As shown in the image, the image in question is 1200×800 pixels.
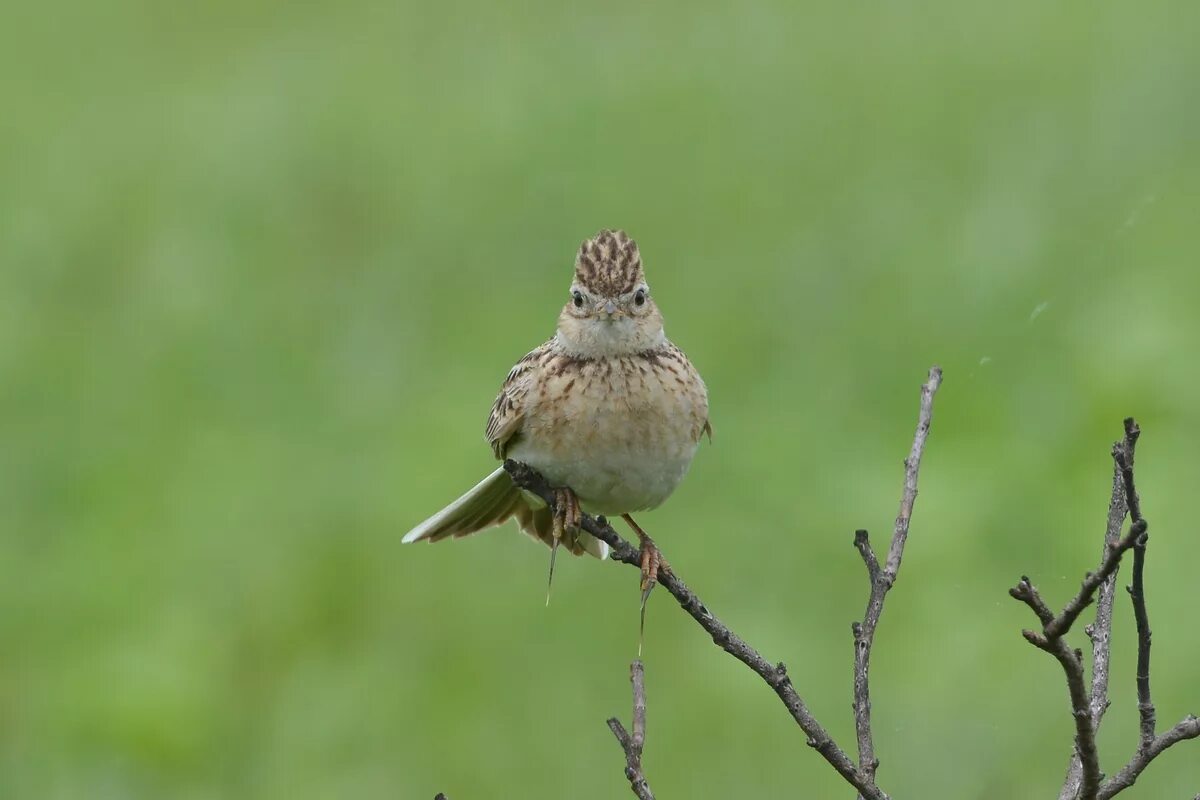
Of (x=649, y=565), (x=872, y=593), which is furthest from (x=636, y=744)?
(x=649, y=565)

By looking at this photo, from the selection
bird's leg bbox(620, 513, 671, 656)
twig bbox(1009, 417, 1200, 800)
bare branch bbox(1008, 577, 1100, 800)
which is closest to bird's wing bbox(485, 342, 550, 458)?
bird's leg bbox(620, 513, 671, 656)

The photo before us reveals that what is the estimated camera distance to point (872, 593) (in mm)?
3516

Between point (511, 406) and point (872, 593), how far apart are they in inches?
67.9

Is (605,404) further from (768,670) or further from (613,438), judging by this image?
(768,670)

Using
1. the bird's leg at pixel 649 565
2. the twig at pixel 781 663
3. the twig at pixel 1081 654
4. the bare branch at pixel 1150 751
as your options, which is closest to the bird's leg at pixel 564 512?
the bird's leg at pixel 649 565

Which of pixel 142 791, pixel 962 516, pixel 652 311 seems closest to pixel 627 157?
pixel 962 516

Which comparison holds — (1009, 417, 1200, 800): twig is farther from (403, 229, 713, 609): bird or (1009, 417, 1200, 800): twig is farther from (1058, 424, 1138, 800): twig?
(403, 229, 713, 609): bird

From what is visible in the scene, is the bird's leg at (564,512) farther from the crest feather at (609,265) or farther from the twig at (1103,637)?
the twig at (1103,637)

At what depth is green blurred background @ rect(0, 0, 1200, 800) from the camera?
8547 mm

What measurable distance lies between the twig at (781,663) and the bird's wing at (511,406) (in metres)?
0.84

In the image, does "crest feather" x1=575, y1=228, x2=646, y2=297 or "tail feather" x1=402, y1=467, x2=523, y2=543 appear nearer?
"crest feather" x1=575, y1=228, x2=646, y2=297

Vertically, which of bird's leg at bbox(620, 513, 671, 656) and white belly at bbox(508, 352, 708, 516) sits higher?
white belly at bbox(508, 352, 708, 516)

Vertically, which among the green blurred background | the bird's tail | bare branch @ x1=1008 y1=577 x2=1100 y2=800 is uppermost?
the green blurred background

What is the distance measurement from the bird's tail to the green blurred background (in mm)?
2705
